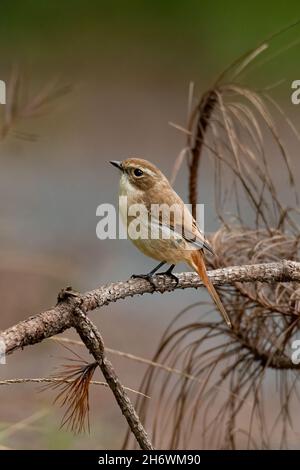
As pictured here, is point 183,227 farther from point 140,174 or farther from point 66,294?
point 66,294

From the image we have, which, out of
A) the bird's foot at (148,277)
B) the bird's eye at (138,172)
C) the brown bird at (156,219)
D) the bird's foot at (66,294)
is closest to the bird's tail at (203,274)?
the brown bird at (156,219)

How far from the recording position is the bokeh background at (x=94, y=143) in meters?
5.09

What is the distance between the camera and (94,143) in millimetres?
7648

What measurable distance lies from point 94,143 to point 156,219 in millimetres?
5120

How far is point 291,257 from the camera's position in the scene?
Result: 2.67 meters

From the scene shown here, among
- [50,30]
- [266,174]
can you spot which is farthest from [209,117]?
[50,30]

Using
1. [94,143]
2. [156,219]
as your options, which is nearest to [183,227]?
[156,219]

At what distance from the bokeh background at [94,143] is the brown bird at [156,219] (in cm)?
91

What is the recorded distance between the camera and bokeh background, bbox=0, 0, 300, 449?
509 centimetres

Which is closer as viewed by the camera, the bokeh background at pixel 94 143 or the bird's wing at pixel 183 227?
the bird's wing at pixel 183 227

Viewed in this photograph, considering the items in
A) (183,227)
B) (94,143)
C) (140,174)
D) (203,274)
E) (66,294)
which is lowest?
(66,294)

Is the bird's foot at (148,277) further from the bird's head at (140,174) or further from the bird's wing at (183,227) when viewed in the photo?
the bird's head at (140,174)

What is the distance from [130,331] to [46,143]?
2511mm

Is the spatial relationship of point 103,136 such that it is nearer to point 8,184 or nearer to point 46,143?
point 46,143
